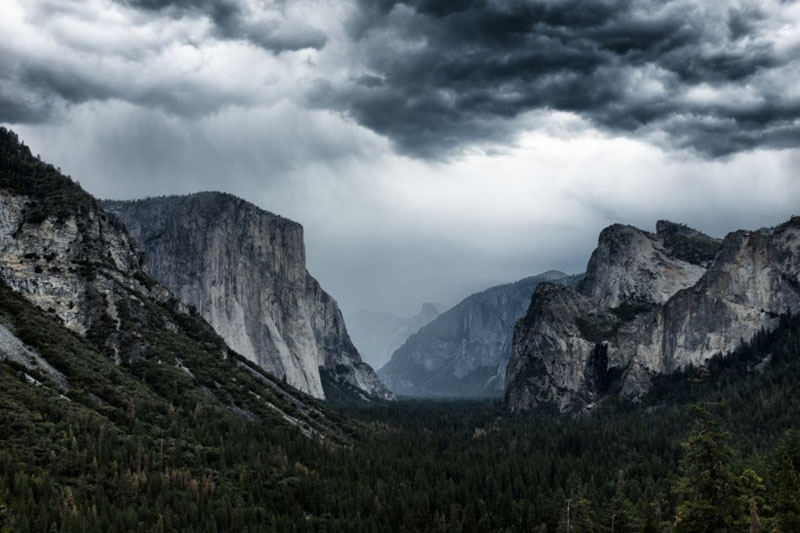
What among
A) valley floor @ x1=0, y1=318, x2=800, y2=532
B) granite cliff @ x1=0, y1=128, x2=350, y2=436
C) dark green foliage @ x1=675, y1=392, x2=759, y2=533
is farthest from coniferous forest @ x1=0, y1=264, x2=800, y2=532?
dark green foliage @ x1=675, y1=392, x2=759, y2=533

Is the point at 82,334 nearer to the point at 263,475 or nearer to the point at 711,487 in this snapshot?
the point at 263,475

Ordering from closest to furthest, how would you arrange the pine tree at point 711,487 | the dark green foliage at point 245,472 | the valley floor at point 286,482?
1. the pine tree at point 711,487
2. the valley floor at point 286,482
3. the dark green foliage at point 245,472

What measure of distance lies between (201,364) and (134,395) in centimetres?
4456

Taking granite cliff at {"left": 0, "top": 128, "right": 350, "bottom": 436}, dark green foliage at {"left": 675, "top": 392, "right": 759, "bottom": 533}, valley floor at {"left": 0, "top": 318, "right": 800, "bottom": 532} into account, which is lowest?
valley floor at {"left": 0, "top": 318, "right": 800, "bottom": 532}

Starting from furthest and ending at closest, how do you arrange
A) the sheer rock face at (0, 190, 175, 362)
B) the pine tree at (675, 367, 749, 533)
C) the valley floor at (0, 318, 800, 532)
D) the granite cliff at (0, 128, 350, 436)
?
the sheer rock face at (0, 190, 175, 362), the granite cliff at (0, 128, 350, 436), the valley floor at (0, 318, 800, 532), the pine tree at (675, 367, 749, 533)

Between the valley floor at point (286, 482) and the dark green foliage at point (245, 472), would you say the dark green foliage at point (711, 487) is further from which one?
the dark green foliage at point (245, 472)

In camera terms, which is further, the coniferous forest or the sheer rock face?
the sheer rock face

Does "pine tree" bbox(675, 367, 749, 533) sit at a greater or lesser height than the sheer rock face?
lesser

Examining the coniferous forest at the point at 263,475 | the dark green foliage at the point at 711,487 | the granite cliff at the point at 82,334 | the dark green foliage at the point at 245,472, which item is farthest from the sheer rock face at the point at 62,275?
the dark green foliage at the point at 711,487

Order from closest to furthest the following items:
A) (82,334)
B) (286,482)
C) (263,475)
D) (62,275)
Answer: (286,482), (263,475), (82,334), (62,275)

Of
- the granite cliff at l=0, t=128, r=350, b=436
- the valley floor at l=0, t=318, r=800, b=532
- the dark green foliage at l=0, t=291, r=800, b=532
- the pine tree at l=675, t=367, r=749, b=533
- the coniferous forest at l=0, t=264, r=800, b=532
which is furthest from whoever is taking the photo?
the granite cliff at l=0, t=128, r=350, b=436

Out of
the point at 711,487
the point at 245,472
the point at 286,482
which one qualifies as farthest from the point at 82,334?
the point at 711,487

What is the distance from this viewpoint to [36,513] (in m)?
97.2

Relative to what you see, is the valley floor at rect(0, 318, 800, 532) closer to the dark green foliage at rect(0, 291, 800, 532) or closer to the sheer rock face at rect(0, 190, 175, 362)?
the dark green foliage at rect(0, 291, 800, 532)
